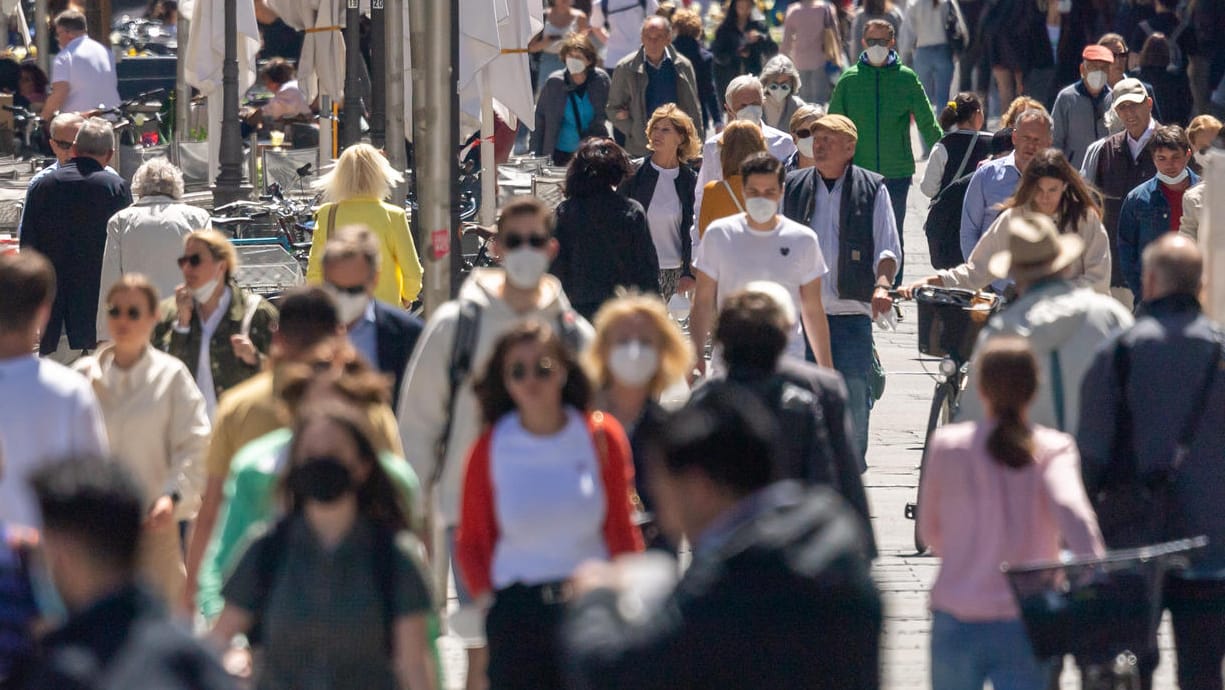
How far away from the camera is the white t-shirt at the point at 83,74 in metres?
19.2

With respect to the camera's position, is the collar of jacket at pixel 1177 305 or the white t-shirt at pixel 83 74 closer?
the collar of jacket at pixel 1177 305

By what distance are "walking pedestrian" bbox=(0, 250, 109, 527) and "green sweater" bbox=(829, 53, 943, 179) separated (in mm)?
8766

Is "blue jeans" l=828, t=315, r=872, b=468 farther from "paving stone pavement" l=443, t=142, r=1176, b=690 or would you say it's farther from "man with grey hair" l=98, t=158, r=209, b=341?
"man with grey hair" l=98, t=158, r=209, b=341

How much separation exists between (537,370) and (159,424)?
68.6 inches

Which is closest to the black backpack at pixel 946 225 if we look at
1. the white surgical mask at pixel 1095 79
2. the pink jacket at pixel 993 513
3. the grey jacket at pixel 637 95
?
the white surgical mask at pixel 1095 79

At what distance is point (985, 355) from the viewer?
613cm

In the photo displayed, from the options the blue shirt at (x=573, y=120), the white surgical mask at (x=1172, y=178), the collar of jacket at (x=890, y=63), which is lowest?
the blue shirt at (x=573, y=120)

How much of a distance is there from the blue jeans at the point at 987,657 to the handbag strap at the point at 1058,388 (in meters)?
1.25

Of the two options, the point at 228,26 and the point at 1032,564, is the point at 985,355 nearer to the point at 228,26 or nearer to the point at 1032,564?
the point at 1032,564

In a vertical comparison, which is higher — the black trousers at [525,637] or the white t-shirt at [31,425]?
the white t-shirt at [31,425]

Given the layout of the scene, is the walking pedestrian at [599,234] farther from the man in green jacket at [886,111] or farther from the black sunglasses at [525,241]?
the man in green jacket at [886,111]

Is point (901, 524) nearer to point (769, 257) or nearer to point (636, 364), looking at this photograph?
point (769, 257)

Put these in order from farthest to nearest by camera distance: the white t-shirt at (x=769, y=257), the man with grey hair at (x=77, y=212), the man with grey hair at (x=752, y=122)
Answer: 1. the man with grey hair at (x=752, y=122)
2. the man with grey hair at (x=77, y=212)
3. the white t-shirt at (x=769, y=257)

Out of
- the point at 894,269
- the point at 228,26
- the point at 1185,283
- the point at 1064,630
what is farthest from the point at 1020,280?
the point at 228,26
